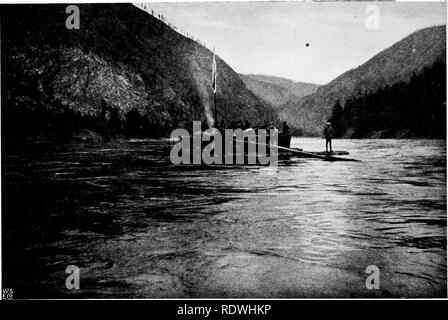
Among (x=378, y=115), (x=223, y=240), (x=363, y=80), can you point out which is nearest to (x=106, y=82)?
(x=363, y=80)

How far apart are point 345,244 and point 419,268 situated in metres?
1.05

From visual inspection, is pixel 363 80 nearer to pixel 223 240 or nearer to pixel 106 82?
pixel 106 82

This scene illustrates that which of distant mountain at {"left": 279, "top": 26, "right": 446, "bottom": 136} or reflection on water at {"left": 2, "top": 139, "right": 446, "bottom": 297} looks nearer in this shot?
reflection on water at {"left": 2, "top": 139, "right": 446, "bottom": 297}

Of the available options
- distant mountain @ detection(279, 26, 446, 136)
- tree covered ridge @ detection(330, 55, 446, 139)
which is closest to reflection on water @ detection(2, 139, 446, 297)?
distant mountain @ detection(279, 26, 446, 136)

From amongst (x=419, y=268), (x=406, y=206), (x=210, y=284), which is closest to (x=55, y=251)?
(x=210, y=284)

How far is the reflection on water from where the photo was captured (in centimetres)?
500

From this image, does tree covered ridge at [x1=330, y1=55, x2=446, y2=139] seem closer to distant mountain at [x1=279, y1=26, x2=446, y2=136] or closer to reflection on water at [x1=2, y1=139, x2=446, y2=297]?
distant mountain at [x1=279, y1=26, x2=446, y2=136]

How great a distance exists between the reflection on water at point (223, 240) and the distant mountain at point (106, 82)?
3133 mm

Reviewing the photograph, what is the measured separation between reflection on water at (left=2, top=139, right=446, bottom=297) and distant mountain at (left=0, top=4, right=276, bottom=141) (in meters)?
3.13

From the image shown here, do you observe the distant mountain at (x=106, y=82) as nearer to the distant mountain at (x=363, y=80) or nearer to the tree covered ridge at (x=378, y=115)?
the distant mountain at (x=363, y=80)

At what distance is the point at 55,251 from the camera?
5.77 m

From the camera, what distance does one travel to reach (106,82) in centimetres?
3762

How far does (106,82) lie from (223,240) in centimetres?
3423
